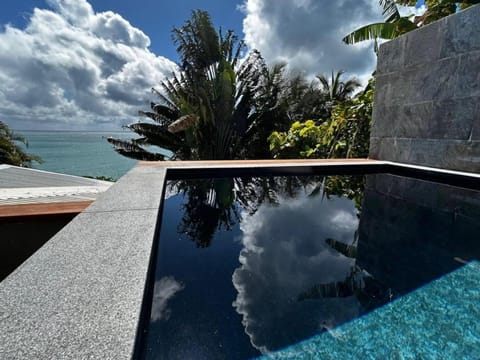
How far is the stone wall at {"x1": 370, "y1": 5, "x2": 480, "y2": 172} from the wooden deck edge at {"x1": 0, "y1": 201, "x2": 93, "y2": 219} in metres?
5.33

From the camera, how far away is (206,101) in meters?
8.45

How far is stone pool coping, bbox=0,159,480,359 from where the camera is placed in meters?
0.74

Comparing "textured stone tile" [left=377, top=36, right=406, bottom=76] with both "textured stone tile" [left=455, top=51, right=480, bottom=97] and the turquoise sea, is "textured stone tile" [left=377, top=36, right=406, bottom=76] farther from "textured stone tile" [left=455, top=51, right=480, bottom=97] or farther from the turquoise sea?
the turquoise sea

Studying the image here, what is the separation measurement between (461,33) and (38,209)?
6.03 m

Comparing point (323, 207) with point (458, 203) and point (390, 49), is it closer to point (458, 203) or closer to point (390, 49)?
point (458, 203)

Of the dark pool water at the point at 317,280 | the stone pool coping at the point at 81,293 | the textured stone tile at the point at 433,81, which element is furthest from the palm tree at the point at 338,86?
the stone pool coping at the point at 81,293

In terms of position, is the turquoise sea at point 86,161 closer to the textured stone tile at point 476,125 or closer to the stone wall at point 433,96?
the stone wall at point 433,96

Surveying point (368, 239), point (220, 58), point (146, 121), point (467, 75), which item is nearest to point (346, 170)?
point (467, 75)

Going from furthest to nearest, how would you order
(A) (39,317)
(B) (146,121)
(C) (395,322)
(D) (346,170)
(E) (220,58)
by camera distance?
(B) (146,121), (E) (220,58), (D) (346,170), (C) (395,322), (A) (39,317)

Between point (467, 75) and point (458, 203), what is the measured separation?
215 centimetres

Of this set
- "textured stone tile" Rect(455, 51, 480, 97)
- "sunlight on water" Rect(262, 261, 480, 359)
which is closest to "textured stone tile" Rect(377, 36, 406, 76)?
"textured stone tile" Rect(455, 51, 480, 97)

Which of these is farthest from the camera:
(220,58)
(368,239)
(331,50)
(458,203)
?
(331,50)

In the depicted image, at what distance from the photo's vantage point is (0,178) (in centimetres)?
402

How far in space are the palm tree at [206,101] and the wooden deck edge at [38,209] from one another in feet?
19.0
